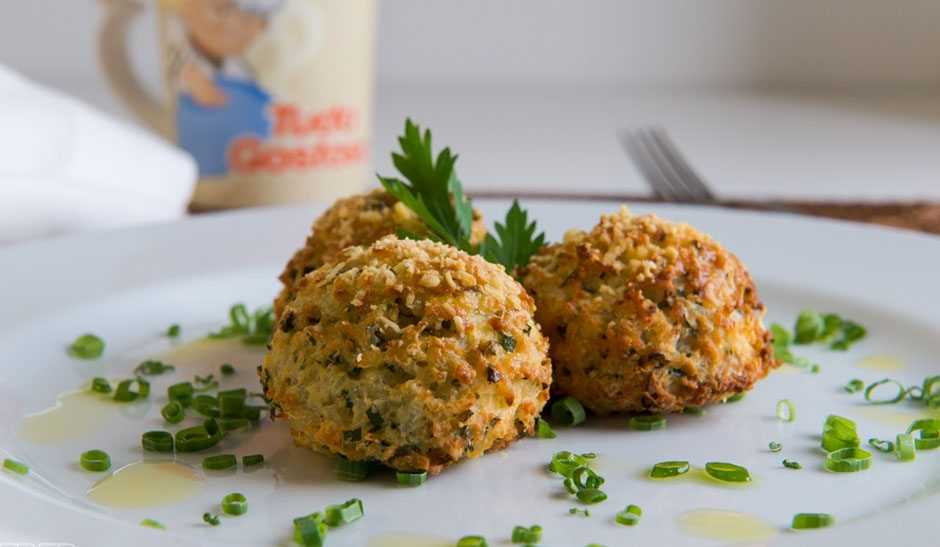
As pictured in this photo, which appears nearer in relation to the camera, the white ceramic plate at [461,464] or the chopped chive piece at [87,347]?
the white ceramic plate at [461,464]

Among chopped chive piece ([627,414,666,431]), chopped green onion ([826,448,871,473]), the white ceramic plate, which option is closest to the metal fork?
the white ceramic plate

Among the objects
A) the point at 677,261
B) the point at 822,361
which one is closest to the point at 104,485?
the point at 677,261

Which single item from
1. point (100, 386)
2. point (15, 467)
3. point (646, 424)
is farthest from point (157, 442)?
point (646, 424)

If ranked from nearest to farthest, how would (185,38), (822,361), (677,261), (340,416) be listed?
(340,416), (677,261), (822,361), (185,38)

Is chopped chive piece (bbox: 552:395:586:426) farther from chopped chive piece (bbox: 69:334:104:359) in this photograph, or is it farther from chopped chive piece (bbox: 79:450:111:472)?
chopped chive piece (bbox: 69:334:104:359)

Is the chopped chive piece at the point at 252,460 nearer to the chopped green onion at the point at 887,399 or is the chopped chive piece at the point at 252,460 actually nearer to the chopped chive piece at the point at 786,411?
the chopped chive piece at the point at 786,411

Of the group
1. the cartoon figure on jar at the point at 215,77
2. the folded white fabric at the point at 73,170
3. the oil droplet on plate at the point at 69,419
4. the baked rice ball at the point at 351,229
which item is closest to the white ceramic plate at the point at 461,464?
the oil droplet on plate at the point at 69,419

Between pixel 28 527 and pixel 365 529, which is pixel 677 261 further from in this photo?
pixel 28 527
